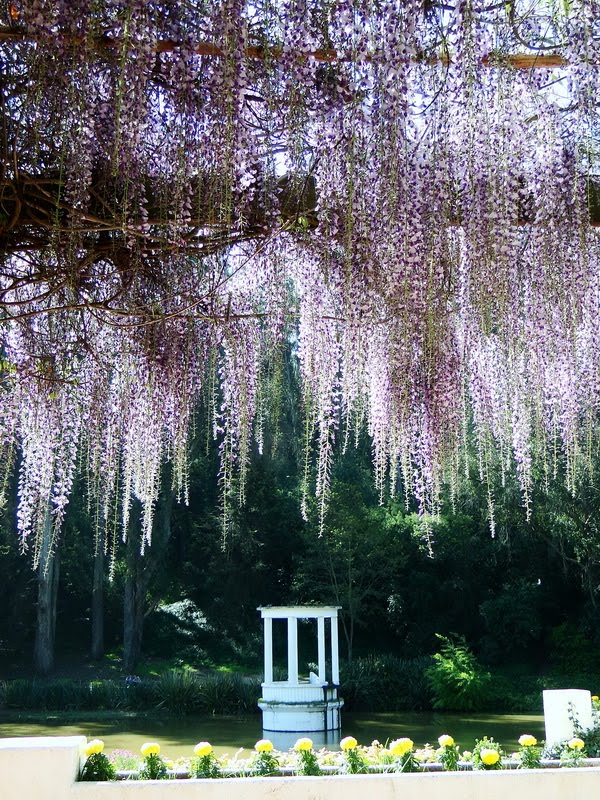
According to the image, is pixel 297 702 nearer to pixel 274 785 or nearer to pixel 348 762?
pixel 348 762

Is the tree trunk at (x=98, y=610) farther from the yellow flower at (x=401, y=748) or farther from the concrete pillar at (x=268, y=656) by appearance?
the yellow flower at (x=401, y=748)

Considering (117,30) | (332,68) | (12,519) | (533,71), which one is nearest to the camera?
(117,30)

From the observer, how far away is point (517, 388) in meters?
3.93

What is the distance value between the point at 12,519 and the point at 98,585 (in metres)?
2.11

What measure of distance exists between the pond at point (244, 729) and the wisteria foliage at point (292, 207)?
24.6ft

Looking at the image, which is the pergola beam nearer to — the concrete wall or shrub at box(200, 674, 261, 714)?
the concrete wall

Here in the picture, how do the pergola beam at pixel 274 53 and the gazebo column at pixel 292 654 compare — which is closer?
the pergola beam at pixel 274 53

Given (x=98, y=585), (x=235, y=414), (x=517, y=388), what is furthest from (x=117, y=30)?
(x=98, y=585)

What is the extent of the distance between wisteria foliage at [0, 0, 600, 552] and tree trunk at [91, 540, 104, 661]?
14590 millimetres

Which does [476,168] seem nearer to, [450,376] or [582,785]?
[450,376]

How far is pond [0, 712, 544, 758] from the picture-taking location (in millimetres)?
11086

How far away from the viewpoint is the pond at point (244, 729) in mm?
11086

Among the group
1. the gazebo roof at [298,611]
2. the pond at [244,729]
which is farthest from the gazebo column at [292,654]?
the pond at [244,729]

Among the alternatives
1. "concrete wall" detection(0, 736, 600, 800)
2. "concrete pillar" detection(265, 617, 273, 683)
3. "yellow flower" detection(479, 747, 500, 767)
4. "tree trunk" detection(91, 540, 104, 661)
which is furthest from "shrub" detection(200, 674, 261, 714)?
"concrete wall" detection(0, 736, 600, 800)
